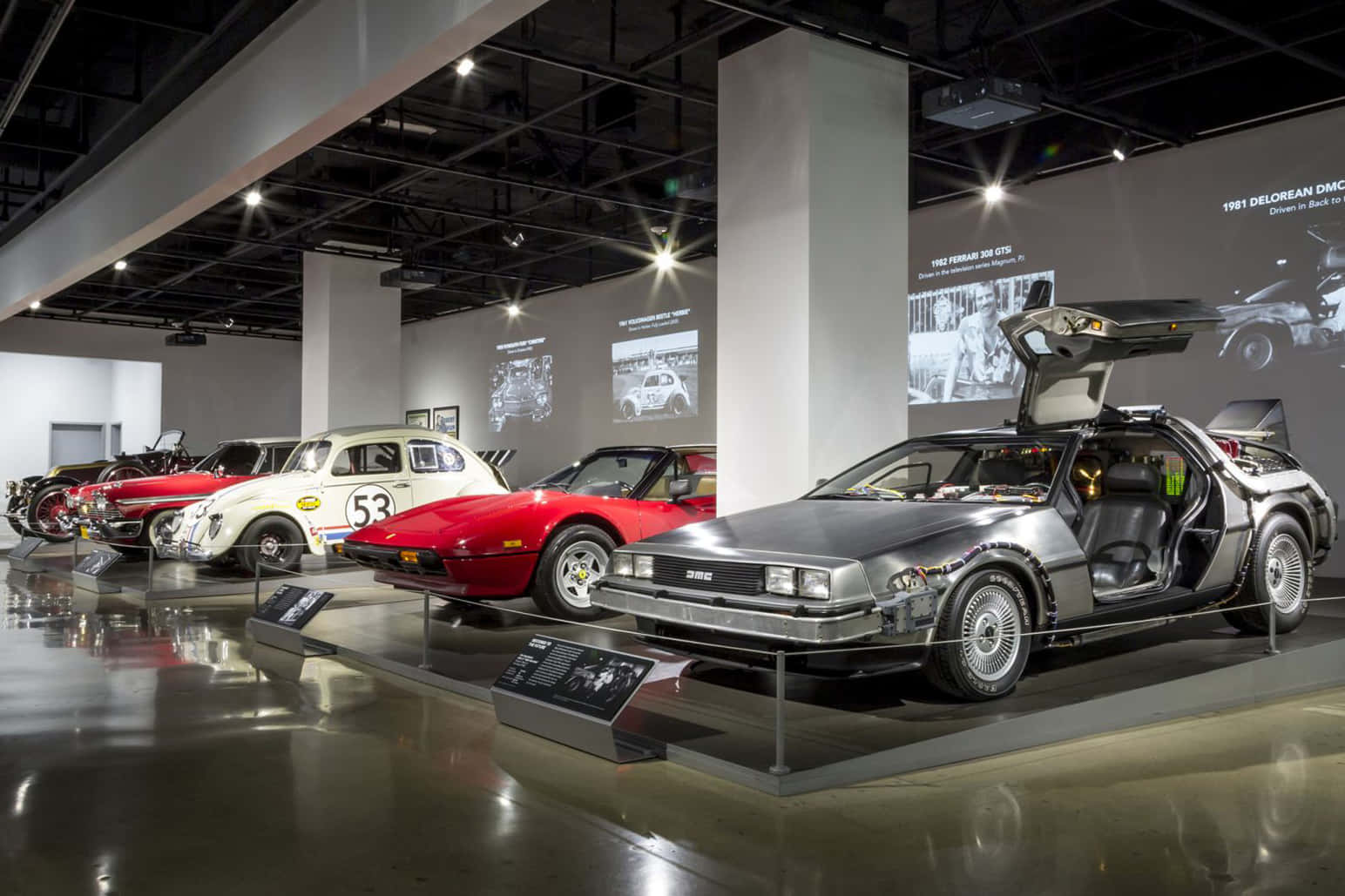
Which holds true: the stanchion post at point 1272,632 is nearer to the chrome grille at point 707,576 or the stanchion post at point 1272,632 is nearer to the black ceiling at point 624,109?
the chrome grille at point 707,576

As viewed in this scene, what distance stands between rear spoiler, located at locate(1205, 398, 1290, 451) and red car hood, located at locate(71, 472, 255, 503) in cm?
931

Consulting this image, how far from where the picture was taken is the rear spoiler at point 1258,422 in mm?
6652

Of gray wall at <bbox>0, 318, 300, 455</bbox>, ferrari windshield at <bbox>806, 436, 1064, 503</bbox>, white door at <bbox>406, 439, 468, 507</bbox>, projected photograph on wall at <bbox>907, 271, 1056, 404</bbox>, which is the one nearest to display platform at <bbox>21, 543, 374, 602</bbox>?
white door at <bbox>406, 439, 468, 507</bbox>

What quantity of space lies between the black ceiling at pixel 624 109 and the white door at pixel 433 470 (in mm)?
3329

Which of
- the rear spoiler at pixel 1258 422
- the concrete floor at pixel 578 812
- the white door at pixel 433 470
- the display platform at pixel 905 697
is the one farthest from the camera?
the white door at pixel 433 470

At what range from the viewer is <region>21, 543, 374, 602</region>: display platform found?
10.0m

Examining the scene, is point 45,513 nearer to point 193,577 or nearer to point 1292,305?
point 193,577

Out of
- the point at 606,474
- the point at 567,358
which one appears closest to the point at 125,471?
the point at 567,358

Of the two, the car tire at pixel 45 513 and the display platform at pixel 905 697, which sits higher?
the car tire at pixel 45 513

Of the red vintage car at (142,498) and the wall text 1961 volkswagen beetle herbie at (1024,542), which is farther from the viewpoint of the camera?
the red vintage car at (142,498)

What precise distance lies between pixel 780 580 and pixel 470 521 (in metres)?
3.19

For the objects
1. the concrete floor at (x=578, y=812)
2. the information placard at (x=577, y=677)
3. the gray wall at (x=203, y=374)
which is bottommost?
the concrete floor at (x=578, y=812)

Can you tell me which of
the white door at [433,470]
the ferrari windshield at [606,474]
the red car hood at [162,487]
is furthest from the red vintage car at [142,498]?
the ferrari windshield at [606,474]

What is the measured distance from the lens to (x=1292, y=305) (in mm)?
10125
